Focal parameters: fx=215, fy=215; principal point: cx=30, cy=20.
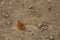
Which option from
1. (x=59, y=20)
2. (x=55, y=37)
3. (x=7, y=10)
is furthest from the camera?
(x=7, y=10)

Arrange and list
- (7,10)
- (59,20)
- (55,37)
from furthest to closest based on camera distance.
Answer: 1. (7,10)
2. (59,20)
3. (55,37)

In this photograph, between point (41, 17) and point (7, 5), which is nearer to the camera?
point (41, 17)

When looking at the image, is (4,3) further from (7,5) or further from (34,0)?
(34,0)

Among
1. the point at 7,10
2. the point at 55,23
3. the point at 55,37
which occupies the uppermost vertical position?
the point at 7,10

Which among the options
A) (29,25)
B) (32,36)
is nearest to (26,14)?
(29,25)

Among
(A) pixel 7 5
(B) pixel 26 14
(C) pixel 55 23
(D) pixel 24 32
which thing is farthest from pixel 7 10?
(C) pixel 55 23

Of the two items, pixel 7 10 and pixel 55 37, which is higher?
pixel 7 10

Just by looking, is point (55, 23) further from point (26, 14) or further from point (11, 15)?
point (11, 15)
